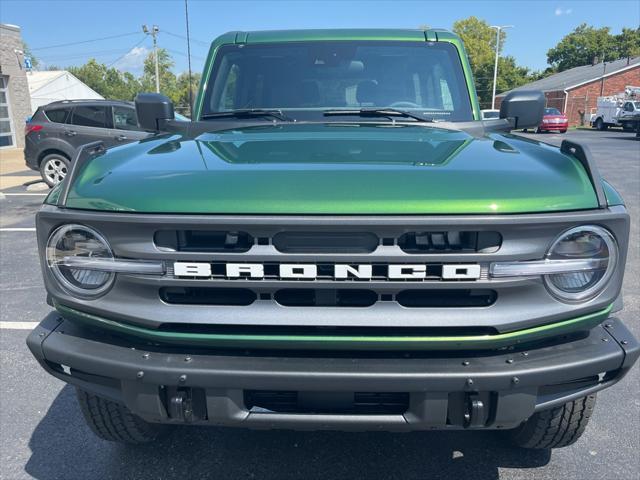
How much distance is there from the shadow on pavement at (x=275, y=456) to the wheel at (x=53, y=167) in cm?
1008

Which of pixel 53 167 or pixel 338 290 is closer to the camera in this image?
pixel 338 290

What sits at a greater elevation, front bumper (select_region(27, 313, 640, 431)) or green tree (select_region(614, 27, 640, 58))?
green tree (select_region(614, 27, 640, 58))

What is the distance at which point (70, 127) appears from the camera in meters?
11.6

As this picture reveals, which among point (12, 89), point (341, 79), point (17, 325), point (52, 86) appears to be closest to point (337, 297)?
point (341, 79)

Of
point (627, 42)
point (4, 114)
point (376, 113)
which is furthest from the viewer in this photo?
point (627, 42)

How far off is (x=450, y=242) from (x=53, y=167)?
39.1 feet

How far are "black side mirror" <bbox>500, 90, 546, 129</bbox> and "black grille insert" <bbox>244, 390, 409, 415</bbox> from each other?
210 centimetres

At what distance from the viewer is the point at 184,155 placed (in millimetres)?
2227

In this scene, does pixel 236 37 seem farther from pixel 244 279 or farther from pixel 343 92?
pixel 244 279

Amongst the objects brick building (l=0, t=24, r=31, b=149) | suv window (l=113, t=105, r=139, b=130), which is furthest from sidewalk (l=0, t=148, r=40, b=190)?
suv window (l=113, t=105, r=139, b=130)

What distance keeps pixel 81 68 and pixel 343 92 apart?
8814cm

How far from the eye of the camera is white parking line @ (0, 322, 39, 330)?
14.2ft

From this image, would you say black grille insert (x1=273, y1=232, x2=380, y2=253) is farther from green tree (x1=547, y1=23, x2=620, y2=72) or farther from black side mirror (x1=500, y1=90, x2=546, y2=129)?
green tree (x1=547, y1=23, x2=620, y2=72)

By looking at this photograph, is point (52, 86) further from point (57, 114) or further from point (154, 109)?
point (154, 109)
